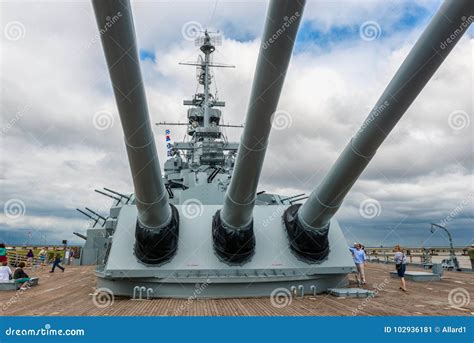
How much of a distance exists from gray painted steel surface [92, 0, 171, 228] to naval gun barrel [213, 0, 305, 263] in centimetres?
108

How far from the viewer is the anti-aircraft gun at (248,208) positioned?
3508mm

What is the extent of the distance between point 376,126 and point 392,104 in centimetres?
37

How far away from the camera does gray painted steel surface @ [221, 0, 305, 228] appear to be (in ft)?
10.5

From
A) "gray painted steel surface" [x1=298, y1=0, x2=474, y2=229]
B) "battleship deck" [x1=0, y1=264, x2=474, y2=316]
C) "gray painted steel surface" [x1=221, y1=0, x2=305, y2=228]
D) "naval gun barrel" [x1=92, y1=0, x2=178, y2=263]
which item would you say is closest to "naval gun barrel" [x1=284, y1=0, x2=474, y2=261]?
"gray painted steel surface" [x1=298, y1=0, x2=474, y2=229]

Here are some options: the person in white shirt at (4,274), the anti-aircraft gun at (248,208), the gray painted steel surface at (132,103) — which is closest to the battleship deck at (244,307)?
the anti-aircraft gun at (248,208)

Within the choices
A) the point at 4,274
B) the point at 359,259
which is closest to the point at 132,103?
the point at 359,259

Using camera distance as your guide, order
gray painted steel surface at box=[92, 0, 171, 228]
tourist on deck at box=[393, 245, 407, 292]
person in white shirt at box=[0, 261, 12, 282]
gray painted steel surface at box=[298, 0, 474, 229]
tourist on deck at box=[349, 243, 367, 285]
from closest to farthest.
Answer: gray painted steel surface at box=[92, 0, 171, 228]
gray painted steel surface at box=[298, 0, 474, 229]
tourist on deck at box=[393, 245, 407, 292]
tourist on deck at box=[349, 243, 367, 285]
person in white shirt at box=[0, 261, 12, 282]

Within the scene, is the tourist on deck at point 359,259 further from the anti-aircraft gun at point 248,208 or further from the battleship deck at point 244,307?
the battleship deck at point 244,307

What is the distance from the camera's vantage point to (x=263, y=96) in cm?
388

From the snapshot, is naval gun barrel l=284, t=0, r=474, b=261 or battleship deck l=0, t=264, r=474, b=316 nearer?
naval gun barrel l=284, t=0, r=474, b=261

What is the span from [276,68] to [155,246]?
372cm

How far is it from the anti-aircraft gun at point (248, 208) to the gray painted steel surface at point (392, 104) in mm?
11

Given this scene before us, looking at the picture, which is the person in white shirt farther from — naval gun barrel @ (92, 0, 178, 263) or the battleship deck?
naval gun barrel @ (92, 0, 178, 263)

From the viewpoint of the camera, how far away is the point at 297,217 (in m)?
6.62
